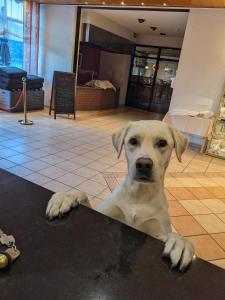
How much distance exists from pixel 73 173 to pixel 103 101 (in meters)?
5.24

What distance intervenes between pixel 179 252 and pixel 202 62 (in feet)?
16.8

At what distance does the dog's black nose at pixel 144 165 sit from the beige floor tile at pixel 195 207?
5.92ft

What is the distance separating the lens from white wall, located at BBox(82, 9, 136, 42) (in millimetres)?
6598

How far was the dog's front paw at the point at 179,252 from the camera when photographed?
0.68 m

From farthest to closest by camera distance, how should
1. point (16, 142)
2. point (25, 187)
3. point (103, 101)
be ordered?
point (103, 101) < point (16, 142) < point (25, 187)

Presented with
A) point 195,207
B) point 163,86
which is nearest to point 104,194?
point 195,207

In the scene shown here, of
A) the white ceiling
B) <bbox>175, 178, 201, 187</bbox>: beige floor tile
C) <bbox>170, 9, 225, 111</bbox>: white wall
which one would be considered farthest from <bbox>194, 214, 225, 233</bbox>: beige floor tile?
the white ceiling

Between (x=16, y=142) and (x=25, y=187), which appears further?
(x=16, y=142)

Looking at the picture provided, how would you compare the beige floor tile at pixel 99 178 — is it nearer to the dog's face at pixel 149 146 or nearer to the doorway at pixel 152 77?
the dog's face at pixel 149 146

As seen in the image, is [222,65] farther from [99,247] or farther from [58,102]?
[99,247]

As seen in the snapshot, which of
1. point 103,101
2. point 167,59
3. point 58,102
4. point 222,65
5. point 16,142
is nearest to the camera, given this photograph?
point 16,142

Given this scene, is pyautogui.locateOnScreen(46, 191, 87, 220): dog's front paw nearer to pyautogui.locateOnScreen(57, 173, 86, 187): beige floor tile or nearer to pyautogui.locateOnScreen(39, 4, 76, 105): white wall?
pyautogui.locateOnScreen(57, 173, 86, 187): beige floor tile

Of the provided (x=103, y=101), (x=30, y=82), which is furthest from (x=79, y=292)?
(x=103, y=101)

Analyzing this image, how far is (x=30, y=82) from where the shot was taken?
20.5 feet
